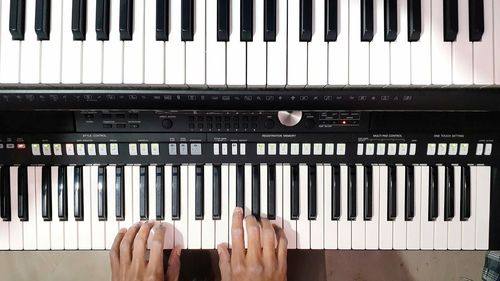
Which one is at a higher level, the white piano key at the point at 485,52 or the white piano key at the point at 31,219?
the white piano key at the point at 485,52

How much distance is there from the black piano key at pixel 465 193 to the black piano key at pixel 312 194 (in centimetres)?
41

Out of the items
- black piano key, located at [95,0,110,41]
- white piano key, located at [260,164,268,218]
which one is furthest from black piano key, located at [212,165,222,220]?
black piano key, located at [95,0,110,41]

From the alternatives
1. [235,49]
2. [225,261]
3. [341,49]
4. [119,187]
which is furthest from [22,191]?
[341,49]

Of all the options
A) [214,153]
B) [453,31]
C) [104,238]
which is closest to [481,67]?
[453,31]

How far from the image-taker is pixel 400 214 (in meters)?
1.11

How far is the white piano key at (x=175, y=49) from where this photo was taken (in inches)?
35.9

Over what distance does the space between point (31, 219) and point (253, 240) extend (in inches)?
24.4

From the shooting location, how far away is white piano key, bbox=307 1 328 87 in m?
0.92

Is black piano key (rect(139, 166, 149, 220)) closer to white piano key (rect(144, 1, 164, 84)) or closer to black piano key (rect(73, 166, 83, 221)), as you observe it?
black piano key (rect(73, 166, 83, 221))

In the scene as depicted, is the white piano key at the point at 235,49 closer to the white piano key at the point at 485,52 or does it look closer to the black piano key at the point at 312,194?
the black piano key at the point at 312,194

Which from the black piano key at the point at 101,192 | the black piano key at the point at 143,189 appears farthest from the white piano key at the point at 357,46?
the black piano key at the point at 101,192

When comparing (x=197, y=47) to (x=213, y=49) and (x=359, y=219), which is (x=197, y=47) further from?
(x=359, y=219)

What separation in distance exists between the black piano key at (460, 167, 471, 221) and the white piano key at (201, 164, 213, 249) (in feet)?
2.28

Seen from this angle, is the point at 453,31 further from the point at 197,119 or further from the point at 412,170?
the point at 197,119
